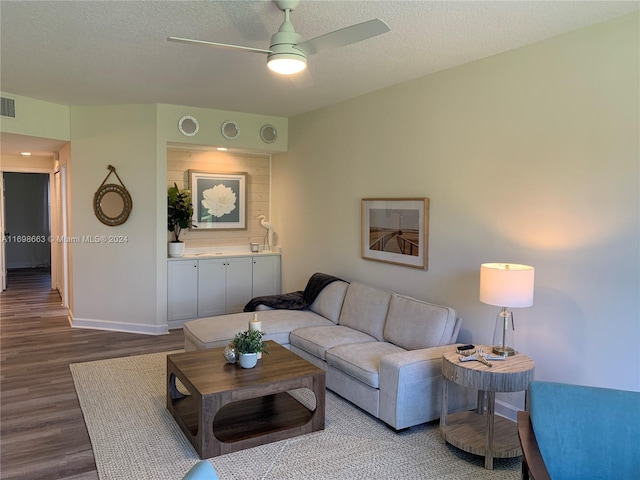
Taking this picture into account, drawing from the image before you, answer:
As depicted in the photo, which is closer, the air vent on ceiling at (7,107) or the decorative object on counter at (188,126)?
the air vent on ceiling at (7,107)

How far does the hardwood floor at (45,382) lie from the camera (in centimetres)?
288

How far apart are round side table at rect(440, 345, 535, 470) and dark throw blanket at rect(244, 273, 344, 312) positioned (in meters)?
2.09

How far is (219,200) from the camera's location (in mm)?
6422

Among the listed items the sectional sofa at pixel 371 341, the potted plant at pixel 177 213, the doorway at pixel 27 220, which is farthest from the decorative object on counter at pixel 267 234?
the doorway at pixel 27 220

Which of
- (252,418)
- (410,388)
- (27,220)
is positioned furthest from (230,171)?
(27,220)

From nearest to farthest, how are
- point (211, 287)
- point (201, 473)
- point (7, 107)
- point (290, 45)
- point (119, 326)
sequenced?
point (201, 473) < point (290, 45) < point (7, 107) < point (119, 326) < point (211, 287)

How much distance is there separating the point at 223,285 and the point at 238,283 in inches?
8.2

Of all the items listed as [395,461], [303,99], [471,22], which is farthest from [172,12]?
[395,461]

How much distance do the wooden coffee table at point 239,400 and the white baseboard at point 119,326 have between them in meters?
2.14

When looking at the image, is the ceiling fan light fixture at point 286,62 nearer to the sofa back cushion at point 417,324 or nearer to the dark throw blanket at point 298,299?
the sofa back cushion at point 417,324

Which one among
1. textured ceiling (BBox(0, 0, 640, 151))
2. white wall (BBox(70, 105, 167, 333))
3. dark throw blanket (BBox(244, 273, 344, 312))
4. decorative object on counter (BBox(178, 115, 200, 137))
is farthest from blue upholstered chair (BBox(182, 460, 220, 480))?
decorative object on counter (BBox(178, 115, 200, 137))

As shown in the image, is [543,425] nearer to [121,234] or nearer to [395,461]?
[395,461]

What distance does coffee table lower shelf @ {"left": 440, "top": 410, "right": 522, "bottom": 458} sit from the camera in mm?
2881

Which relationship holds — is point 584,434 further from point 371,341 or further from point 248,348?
point 371,341
